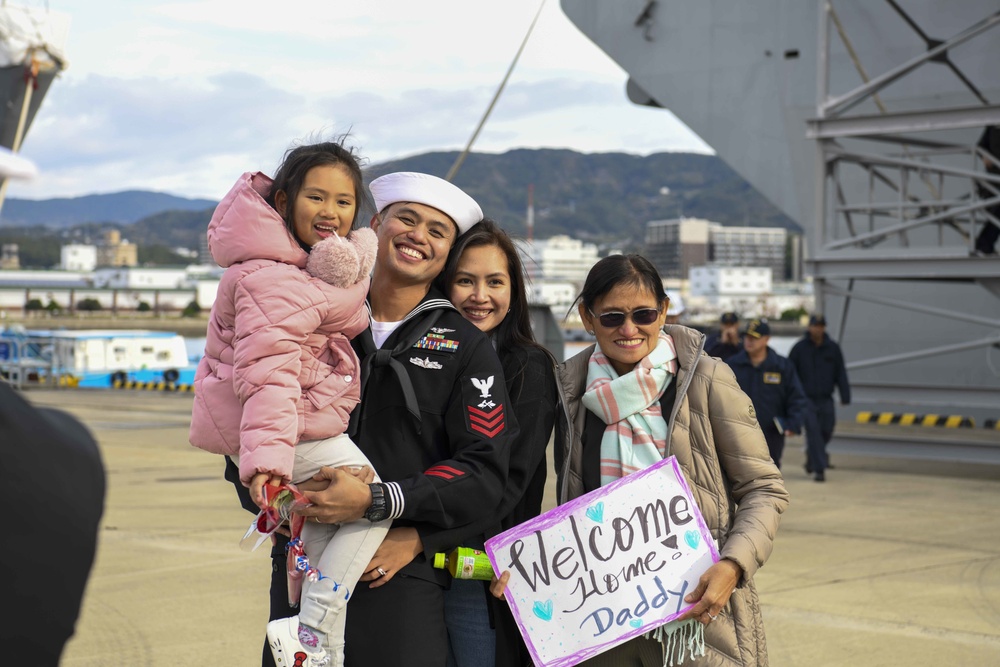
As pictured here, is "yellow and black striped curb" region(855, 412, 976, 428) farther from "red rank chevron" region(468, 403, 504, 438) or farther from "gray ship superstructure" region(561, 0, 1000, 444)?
"red rank chevron" region(468, 403, 504, 438)

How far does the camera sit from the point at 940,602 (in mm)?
6512

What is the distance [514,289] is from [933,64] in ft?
49.6

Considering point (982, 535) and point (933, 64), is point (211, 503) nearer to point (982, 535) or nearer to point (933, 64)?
point (982, 535)

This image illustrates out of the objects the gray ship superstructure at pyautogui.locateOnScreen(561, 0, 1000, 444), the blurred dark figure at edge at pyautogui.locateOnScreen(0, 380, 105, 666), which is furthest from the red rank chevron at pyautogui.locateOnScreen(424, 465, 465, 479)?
the gray ship superstructure at pyautogui.locateOnScreen(561, 0, 1000, 444)

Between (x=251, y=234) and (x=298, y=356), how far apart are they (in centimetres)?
35

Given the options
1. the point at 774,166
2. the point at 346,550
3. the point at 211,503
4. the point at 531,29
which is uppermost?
the point at 531,29

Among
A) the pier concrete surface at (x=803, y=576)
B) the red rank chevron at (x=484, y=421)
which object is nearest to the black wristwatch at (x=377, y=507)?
the red rank chevron at (x=484, y=421)

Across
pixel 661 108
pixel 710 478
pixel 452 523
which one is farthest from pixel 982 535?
pixel 661 108

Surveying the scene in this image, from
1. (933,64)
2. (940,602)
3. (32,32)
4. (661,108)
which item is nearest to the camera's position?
(940,602)

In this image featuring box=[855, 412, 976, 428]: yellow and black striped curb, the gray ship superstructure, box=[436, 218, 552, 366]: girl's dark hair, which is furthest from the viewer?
box=[855, 412, 976, 428]: yellow and black striped curb

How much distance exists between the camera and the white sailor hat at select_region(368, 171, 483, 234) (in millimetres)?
2941

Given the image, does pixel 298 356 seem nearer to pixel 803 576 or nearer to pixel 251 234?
pixel 251 234

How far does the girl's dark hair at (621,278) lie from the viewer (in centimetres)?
303

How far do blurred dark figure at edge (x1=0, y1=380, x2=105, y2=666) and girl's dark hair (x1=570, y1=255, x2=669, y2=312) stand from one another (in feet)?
6.14
